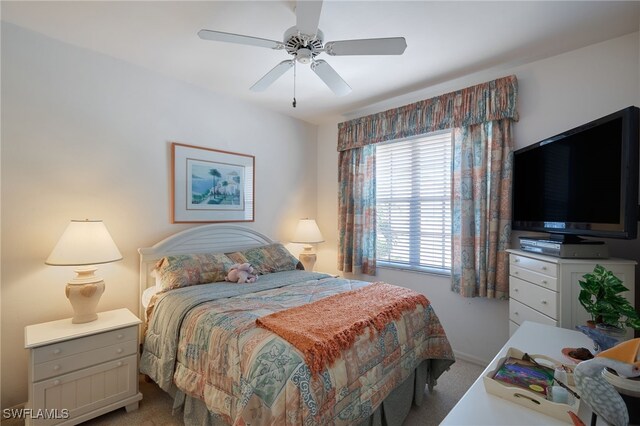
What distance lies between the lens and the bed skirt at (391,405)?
68.2 inches

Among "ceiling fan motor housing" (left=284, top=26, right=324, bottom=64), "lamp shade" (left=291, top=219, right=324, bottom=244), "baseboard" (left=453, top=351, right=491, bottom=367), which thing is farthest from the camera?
"lamp shade" (left=291, top=219, right=324, bottom=244)

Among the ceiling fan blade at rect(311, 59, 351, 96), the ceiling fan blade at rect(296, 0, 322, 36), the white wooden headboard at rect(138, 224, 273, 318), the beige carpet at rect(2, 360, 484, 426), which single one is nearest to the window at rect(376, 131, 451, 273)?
the beige carpet at rect(2, 360, 484, 426)

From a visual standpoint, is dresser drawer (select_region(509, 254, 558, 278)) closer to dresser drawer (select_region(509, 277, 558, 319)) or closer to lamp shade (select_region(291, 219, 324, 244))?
dresser drawer (select_region(509, 277, 558, 319))

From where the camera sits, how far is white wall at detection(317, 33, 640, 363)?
7.18 ft

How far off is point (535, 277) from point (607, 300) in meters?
0.89

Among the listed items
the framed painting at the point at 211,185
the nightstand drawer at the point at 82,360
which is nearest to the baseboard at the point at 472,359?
the framed painting at the point at 211,185

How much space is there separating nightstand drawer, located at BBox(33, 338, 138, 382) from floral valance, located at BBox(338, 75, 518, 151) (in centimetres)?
311

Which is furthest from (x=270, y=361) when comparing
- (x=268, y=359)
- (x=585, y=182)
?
(x=585, y=182)

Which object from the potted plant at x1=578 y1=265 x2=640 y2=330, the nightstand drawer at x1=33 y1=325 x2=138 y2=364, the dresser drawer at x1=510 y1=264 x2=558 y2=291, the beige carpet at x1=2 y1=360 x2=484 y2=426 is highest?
the potted plant at x1=578 y1=265 x2=640 y2=330

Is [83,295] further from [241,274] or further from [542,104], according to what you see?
[542,104]

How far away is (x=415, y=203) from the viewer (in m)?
3.38

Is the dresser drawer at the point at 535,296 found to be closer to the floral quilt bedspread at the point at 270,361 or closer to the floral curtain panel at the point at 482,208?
the floral curtain panel at the point at 482,208

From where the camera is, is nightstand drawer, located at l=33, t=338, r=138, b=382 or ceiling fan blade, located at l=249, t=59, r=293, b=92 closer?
nightstand drawer, located at l=33, t=338, r=138, b=382

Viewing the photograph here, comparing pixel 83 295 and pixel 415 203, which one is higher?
pixel 415 203
